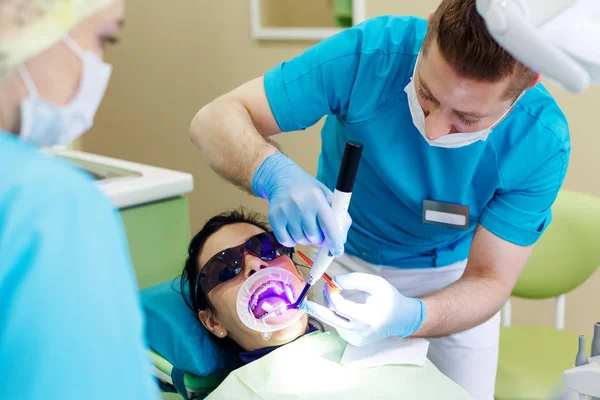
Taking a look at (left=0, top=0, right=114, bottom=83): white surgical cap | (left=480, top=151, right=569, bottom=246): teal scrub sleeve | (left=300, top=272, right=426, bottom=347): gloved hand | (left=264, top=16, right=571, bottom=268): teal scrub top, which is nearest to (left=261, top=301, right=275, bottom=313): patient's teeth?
(left=300, top=272, right=426, bottom=347): gloved hand

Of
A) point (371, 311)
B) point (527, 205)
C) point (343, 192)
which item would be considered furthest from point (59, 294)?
point (527, 205)

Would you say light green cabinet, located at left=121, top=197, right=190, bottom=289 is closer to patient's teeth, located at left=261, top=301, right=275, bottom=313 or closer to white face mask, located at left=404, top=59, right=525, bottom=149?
patient's teeth, located at left=261, top=301, right=275, bottom=313

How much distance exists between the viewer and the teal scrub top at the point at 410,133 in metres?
1.57

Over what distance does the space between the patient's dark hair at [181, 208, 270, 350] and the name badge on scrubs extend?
0.43m

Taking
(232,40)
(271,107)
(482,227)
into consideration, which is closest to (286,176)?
(271,107)

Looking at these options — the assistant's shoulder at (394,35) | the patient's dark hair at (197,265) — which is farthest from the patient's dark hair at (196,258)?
the assistant's shoulder at (394,35)

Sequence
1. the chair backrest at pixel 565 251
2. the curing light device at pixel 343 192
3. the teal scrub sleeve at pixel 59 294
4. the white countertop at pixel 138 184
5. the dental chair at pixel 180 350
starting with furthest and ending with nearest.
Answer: the chair backrest at pixel 565 251
the white countertop at pixel 138 184
the dental chair at pixel 180 350
the curing light device at pixel 343 192
the teal scrub sleeve at pixel 59 294

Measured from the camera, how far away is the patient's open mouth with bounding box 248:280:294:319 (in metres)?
1.55

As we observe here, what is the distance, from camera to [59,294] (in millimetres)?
591

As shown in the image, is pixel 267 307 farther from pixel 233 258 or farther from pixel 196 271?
pixel 196 271

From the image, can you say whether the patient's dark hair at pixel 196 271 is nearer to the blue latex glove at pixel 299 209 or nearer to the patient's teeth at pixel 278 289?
the patient's teeth at pixel 278 289

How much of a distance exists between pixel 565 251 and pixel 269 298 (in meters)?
1.13

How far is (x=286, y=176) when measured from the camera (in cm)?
140

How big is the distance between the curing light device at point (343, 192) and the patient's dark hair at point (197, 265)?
37 centimetres
